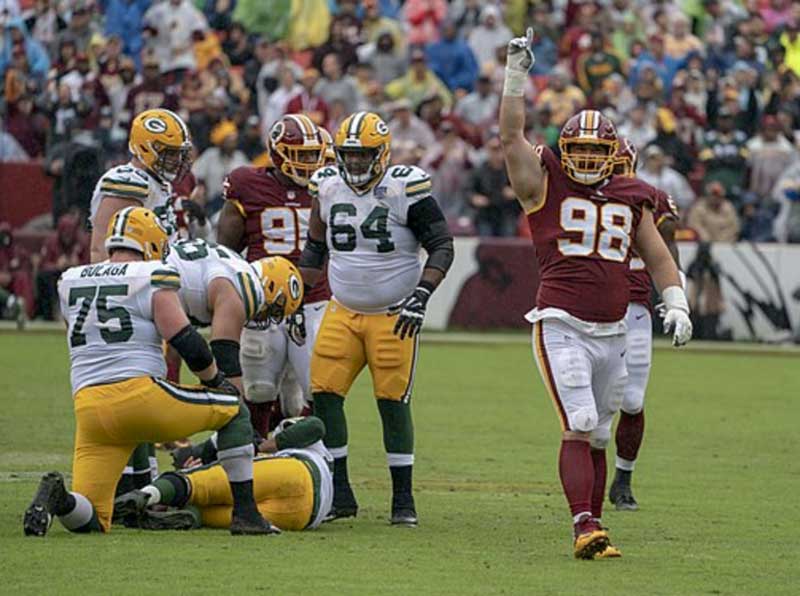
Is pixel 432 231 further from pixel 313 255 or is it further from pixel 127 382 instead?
pixel 127 382

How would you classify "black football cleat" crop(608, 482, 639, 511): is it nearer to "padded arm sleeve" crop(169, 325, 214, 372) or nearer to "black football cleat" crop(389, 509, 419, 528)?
"black football cleat" crop(389, 509, 419, 528)

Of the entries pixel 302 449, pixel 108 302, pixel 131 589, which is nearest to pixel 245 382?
pixel 302 449

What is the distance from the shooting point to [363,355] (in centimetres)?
933

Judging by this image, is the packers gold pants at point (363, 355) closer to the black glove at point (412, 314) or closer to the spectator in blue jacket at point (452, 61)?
the black glove at point (412, 314)

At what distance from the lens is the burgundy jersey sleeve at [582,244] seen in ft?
27.0

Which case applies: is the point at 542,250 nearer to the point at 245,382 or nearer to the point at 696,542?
the point at 696,542

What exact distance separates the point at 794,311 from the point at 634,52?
487 centimetres

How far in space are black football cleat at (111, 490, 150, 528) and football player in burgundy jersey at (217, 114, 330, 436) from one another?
162 centimetres

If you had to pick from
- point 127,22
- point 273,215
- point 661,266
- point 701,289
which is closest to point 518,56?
point 661,266

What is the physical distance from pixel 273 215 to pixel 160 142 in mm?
729

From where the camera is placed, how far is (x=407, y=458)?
30.2 ft

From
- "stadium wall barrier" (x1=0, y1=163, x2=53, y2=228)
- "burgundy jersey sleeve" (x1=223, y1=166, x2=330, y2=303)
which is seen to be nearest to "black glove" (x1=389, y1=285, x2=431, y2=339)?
"burgundy jersey sleeve" (x1=223, y1=166, x2=330, y2=303)

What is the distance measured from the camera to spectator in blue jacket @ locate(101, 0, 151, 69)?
77.9 ft

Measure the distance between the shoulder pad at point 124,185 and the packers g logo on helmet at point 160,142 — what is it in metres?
0.23
